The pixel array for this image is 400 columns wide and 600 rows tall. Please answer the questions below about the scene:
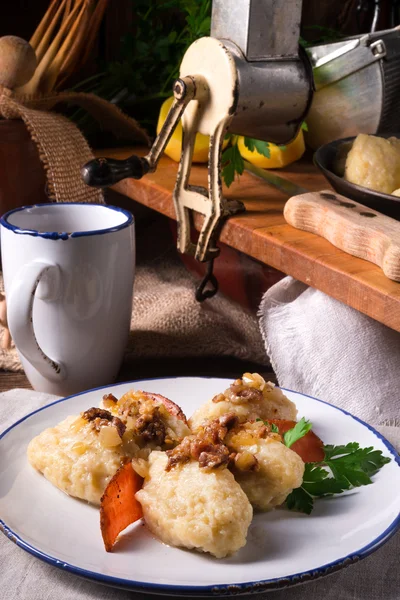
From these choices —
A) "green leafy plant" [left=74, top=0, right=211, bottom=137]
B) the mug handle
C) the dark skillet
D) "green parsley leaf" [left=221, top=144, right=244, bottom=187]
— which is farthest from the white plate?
"green leafy plant" [left=74, top=0, right=211, bottom=137]

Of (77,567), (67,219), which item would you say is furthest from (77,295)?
(77,567)

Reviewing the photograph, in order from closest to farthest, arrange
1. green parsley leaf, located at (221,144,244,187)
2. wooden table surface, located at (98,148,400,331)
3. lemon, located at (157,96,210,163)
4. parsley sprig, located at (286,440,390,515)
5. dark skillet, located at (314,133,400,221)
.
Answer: parsley sprig, located at (286,440,390,515), wooden table surface, located at (98,148,400,331), dark skillet, located at (314,133,400,221), green parsley leaf, located at (221,144,244,187), lemon, located at (157,96,210,163)

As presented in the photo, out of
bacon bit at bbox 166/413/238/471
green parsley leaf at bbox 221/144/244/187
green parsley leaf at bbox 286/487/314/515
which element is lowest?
green parsley leaf at bbox 286/487/314/515

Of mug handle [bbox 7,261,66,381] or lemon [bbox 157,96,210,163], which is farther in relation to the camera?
lemon [bbox 157,96,210,163]

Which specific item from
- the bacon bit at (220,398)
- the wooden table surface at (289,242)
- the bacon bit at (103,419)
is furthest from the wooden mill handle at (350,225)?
the bacon bit at (103,419)

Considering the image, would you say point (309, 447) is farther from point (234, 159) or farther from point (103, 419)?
point (234, 159)

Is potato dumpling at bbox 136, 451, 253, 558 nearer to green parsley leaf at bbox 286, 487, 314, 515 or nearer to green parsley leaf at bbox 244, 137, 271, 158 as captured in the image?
green parsley leaf at bbox 286, 487, 314, 515

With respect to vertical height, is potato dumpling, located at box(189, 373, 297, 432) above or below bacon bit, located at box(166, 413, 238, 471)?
below
